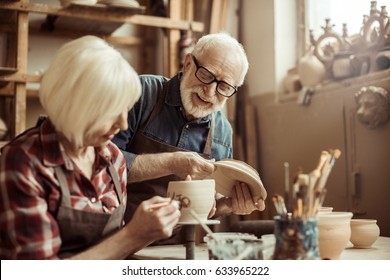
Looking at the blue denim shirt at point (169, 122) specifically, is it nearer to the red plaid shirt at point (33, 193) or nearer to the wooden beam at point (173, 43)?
the red plaid shirt at point (33, 193)

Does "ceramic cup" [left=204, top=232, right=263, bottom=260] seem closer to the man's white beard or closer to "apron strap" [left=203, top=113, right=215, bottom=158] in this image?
the man's white beard

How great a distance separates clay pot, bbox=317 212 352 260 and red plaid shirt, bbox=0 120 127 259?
70 centimetres

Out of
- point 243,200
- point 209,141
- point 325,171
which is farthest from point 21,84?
point 325,171

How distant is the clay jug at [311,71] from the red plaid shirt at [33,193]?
2.78 meters

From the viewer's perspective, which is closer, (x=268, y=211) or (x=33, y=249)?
(x=33, y=249)

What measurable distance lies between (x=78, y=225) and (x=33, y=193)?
17 cm

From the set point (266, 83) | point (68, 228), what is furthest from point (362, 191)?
point (68, 228)

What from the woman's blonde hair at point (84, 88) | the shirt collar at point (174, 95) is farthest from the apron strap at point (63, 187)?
the shirt collar at point (174, 95)

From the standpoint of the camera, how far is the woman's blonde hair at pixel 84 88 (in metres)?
1.25

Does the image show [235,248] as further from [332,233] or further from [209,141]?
[209,141]

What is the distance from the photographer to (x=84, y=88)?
4.08 ft
